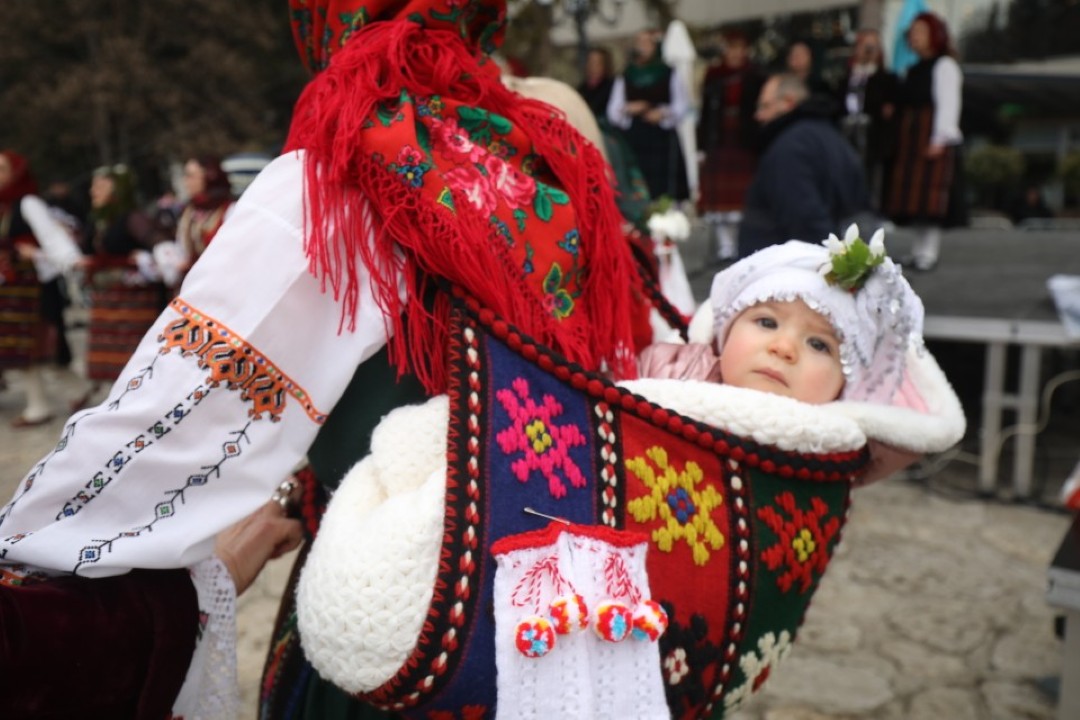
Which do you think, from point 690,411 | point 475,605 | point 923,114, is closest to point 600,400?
point 690,411

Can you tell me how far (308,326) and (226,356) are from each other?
10cm

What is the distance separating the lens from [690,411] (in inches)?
42.7

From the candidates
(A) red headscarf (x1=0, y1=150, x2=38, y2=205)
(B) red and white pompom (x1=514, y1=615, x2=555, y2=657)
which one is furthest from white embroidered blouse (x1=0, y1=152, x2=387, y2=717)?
(A) red headscarf (x1=0, y1=150, x2=38, y2=205)

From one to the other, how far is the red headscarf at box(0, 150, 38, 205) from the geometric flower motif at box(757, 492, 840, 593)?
270 inches

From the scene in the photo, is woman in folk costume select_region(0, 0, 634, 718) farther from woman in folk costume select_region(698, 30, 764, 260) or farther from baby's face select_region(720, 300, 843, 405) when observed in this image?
woman in folk costume select_region(698, 30, 764, 260)

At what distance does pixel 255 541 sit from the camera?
130cm

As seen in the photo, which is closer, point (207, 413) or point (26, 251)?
point (207, 413)

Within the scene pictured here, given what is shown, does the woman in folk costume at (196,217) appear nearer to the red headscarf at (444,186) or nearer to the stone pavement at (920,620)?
the stone pavement at (920,620)

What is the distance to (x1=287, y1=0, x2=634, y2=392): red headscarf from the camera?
106 centimetres

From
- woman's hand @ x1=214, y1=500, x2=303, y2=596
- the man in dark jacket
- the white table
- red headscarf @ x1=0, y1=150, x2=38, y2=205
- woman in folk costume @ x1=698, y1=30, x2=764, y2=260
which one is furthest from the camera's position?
woman in folk costume @ x1=698, y1=30, x2=764, y2=260

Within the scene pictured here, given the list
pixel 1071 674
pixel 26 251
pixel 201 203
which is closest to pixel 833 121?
pixel 1071 674

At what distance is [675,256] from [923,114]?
11.7 feet

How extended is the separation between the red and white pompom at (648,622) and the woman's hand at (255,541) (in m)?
0.57

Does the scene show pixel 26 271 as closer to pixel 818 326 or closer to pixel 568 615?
pixel 818 326
